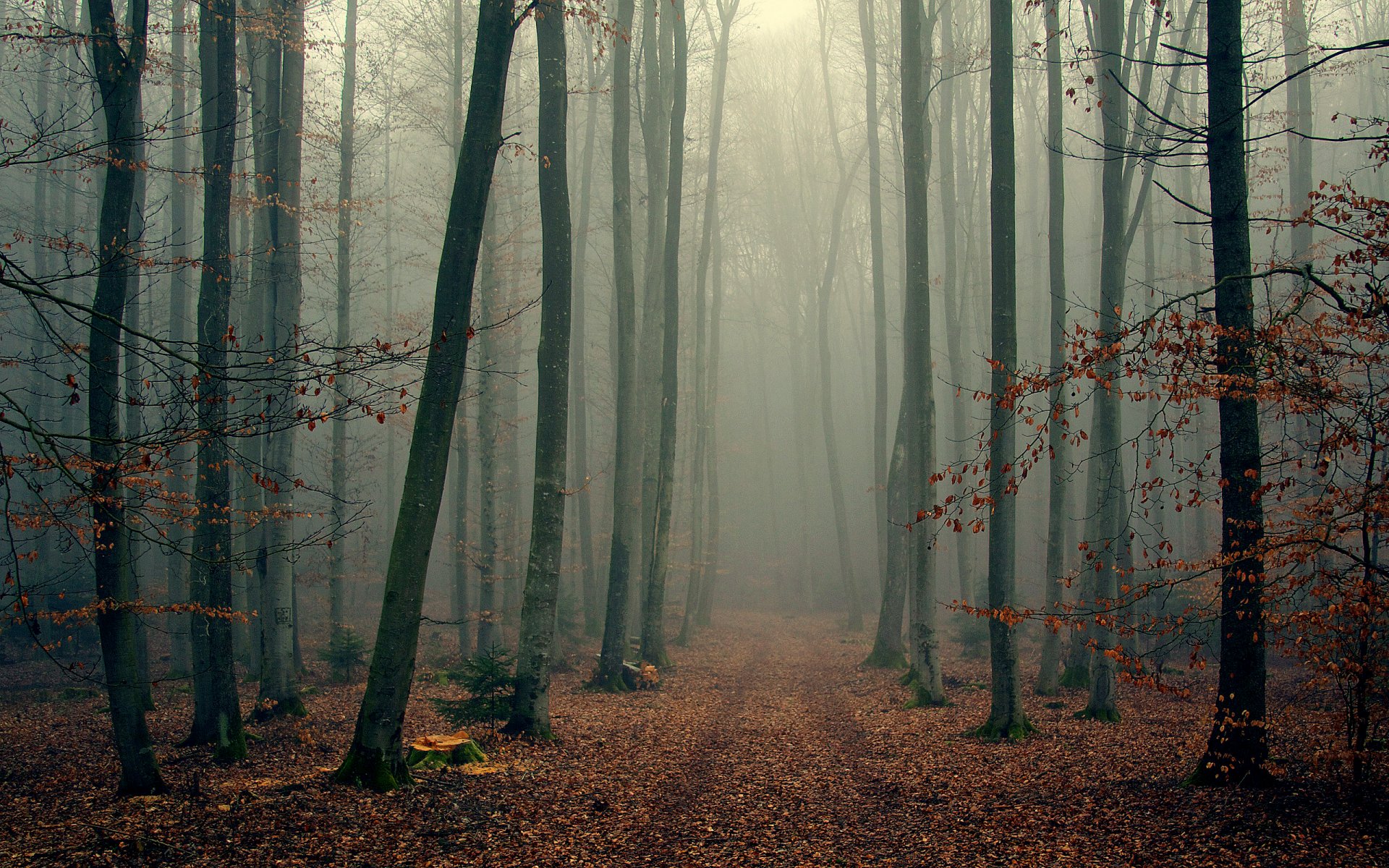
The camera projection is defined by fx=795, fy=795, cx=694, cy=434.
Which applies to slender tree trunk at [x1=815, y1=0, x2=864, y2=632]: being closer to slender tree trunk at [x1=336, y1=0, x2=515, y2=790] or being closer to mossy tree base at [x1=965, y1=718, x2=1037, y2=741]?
mossy tree base at [x1=965, y1=718, x2=1037, y2=741]

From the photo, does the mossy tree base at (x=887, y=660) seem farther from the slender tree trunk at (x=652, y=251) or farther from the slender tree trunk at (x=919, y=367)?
the slender tree trunk at (x=652, y=251)

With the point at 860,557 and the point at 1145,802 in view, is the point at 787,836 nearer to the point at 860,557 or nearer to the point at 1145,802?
the point at 1145,802

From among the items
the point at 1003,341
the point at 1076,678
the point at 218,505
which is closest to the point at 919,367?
the point at 1003,341

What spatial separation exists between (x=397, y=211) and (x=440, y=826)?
108 feet

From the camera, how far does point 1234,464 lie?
19.2ft

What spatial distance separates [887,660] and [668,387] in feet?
21.1

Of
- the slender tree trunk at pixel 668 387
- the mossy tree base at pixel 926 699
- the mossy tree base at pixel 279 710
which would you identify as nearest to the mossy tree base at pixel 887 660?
the mossy tree base at pixel 926 699

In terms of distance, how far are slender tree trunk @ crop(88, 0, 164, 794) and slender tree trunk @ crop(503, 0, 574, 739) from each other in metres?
3.54

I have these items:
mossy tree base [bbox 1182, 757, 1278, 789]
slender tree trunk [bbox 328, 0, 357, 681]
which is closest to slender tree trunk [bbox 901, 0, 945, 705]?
mossy tree base [bbox 1182, 757, 1278, 789]

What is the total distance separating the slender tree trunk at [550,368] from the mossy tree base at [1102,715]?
6.30m

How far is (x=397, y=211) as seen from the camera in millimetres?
34062

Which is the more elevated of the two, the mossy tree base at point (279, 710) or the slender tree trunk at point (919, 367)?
the slender tree trunk at point (919, 367)

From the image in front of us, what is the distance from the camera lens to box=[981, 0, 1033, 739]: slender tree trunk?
8438 millimetres

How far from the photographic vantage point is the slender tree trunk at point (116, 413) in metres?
6.12
